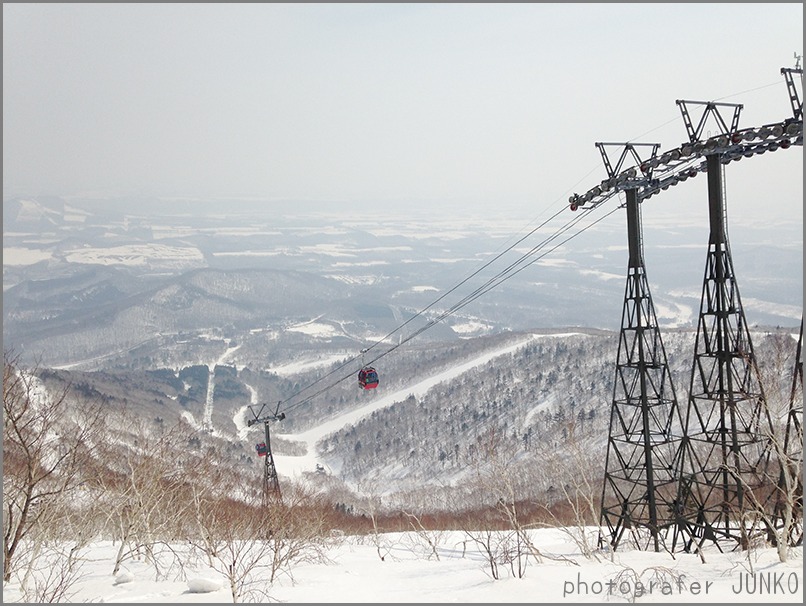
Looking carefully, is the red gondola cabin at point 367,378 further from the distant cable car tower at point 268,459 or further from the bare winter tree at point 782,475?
the bare winter tree at point 782,475

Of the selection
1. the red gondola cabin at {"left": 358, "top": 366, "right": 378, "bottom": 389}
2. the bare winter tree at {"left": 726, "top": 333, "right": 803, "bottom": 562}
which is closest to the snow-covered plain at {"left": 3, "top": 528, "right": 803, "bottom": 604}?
the bare winter tree at {"left": 726, "top": 333, "right": 803, "bottom": 562}

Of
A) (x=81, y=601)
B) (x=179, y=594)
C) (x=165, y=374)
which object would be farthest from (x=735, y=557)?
(x=165, y=374)

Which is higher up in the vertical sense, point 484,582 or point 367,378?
point 367,378

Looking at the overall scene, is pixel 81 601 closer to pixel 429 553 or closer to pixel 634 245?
pixel 429 553

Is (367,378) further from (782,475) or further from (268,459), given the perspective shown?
(782,475)

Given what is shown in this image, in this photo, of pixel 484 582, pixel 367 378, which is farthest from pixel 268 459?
pixel 484 582

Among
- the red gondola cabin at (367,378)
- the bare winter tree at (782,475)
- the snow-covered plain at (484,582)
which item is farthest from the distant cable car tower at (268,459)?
the bare winter tree at (782,475)

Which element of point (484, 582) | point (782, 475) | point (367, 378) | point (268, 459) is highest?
point (782, 475)

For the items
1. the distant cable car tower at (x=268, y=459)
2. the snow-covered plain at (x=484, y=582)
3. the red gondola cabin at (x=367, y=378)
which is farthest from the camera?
the red gondola cabin at (x=367, y=378)

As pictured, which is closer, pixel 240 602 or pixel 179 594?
pixel 240 602
